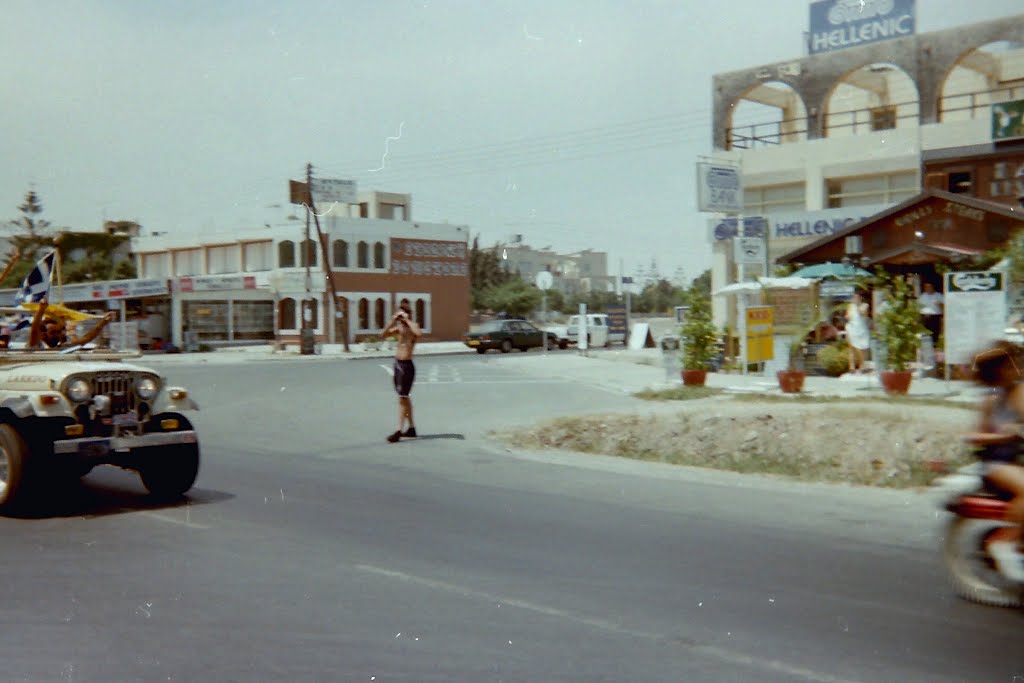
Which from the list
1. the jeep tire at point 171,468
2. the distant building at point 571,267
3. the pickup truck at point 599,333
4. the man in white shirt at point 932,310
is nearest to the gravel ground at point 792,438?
the jeep tire at point 171,468

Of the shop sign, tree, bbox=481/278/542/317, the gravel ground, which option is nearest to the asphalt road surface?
the gravel ground

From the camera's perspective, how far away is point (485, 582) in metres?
6.08

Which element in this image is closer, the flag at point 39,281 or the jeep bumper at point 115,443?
the jeep bumper at point 115,443

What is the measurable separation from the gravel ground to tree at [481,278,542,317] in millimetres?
58941

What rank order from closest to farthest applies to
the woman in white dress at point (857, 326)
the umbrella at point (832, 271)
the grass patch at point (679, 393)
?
1. the grass patch at point (679, 393)
2. the woman in white dress at point (857, 326)
3. the umbrella at point (832, 271)

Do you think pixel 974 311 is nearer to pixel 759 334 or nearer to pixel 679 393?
pixel 759 334

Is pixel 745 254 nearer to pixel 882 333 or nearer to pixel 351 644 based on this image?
pixel 882 333

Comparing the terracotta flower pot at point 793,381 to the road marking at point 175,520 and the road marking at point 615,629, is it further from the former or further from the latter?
the road marking at point 615,629

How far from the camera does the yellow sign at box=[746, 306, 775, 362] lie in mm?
18406

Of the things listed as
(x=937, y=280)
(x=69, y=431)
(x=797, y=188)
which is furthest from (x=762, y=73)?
(x=69, y=431)

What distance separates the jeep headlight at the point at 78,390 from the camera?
8.13 m

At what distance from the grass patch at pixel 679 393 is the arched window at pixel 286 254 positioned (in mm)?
39878

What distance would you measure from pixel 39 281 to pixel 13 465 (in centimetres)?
226

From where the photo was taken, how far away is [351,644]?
489cm
